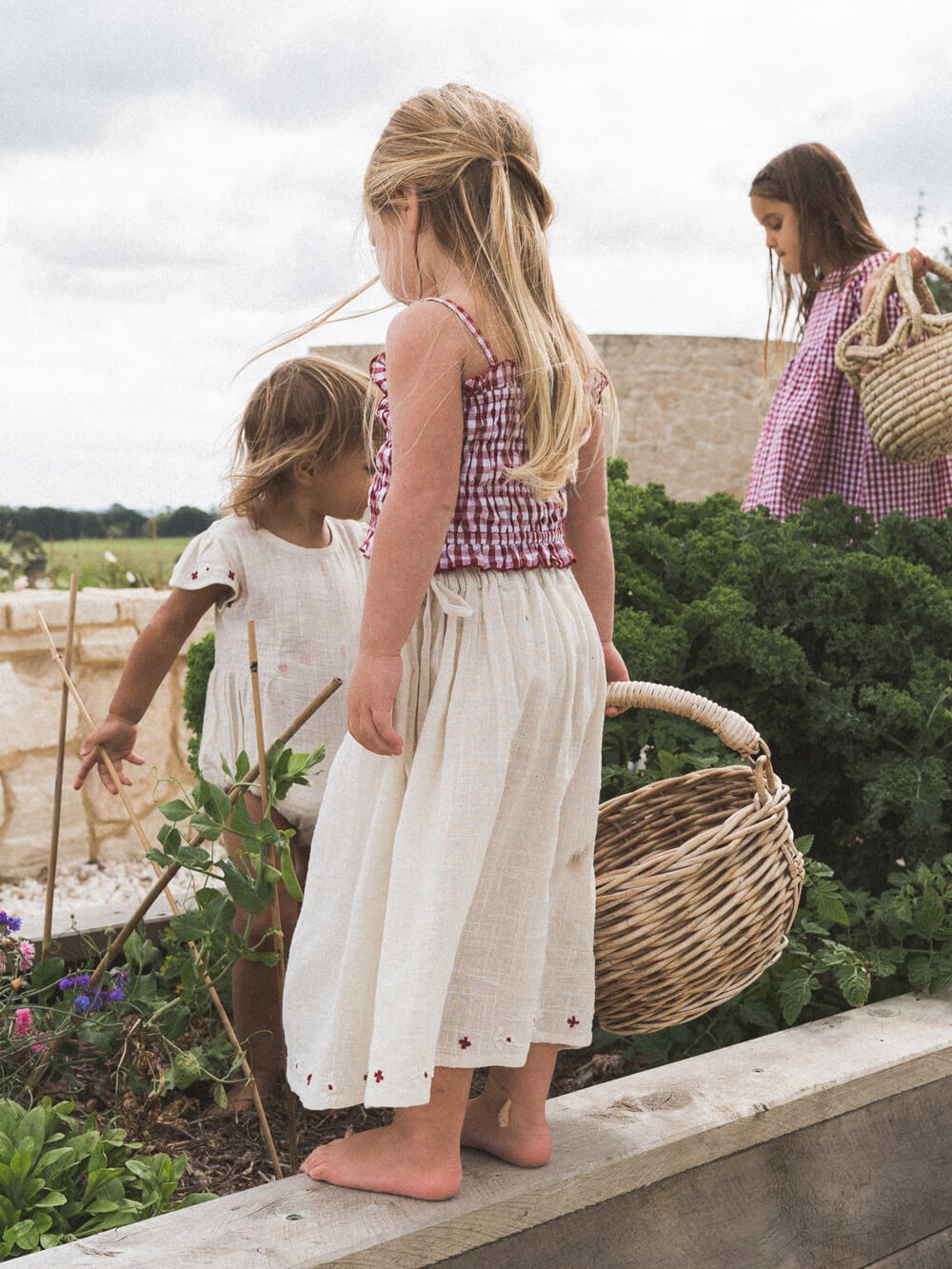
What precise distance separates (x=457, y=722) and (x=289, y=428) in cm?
84

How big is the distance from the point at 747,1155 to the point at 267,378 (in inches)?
60.6

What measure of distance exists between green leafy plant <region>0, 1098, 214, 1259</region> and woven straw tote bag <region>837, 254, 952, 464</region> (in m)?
2.41

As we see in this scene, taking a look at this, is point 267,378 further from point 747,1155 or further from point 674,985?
point 747,1155

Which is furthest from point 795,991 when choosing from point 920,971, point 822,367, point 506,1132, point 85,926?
point 822,367

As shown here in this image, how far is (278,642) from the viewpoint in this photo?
212 cm

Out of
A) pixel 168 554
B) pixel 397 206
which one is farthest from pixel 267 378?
pixel 168 554

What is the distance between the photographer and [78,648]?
5133 mm

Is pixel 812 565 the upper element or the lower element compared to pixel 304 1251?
upper

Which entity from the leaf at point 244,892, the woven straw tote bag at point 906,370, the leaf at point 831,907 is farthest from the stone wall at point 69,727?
the leaf at point 244,892

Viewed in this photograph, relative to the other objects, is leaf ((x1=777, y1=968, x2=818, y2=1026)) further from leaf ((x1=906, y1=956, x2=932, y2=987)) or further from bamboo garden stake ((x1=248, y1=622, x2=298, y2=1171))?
bamboo garden stake ((x1=248, y1=622, x2=298, y2=1171))

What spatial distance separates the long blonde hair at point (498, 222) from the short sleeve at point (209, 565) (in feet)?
2.33

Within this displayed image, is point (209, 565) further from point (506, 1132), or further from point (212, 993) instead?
point (506, 1132)

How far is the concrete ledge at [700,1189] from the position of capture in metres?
1.39

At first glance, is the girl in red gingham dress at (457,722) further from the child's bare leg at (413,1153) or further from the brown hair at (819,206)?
the brown hair at (819,206)
